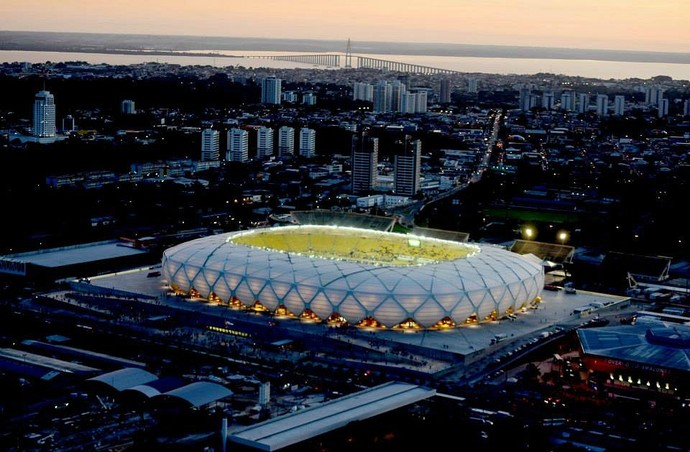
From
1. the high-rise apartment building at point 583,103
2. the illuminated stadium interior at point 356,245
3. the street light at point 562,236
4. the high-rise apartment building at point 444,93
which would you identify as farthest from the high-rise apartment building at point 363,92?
the illuminated stadium interior at point 356,245

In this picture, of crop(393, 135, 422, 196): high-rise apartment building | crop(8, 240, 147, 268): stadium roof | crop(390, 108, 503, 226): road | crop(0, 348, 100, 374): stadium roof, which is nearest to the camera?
crop(0, 348, 100, 374): stadium roof

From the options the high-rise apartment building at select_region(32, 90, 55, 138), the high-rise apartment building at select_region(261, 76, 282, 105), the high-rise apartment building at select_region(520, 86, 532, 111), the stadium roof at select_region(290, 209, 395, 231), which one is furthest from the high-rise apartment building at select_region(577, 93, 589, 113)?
the stadium roof at select_region(290, 209, 395, 231)

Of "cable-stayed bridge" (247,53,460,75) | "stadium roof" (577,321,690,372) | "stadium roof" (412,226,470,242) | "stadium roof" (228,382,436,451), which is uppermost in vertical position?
"cable-stayed bridge" (247,53,460,75)

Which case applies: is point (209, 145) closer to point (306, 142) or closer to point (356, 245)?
point (306, 142)

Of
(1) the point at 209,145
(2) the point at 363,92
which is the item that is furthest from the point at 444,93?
(1) the point at 209,145

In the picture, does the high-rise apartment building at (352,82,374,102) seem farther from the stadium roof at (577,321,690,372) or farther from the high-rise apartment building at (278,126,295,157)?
the stadium roof at (577,321,690,372)

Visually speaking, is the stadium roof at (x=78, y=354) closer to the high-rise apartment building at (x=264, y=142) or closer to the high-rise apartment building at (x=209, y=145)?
the high-rise apartment building at (x=209, y=145)

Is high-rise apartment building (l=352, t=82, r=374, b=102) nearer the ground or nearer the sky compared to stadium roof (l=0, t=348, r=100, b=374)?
nearer the sky
